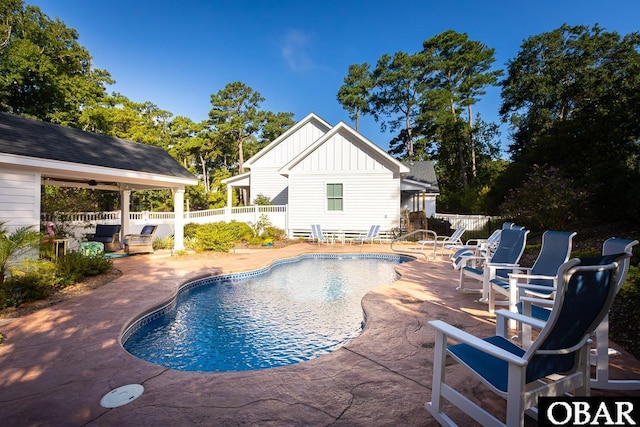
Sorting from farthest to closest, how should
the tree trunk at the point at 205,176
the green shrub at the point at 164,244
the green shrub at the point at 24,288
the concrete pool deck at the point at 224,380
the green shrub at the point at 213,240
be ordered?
the tree trunk at the point at 205,176
the green shrub at the point at 164,244
the green shrub at the point at 213,240
the green shrub at the point at 24,288
the concrete pool deck at the point at 224,380

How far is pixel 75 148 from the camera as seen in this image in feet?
29.9

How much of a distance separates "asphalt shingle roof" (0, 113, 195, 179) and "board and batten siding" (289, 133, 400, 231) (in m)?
6.62

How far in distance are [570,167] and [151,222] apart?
74.3ft

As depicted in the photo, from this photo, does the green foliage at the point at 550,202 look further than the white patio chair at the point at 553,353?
Yes

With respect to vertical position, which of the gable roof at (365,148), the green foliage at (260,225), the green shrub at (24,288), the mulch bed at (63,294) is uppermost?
the gable roof at (365,148)

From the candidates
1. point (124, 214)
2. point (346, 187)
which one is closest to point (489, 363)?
point (346, 187)

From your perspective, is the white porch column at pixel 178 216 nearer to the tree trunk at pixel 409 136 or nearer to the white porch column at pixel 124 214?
the white porch column at pixel 124 214

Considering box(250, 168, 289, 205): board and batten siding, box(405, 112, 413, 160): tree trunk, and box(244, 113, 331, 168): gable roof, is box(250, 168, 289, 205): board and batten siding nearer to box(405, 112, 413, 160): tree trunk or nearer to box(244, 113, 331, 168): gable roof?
box(244, 113, 331, 168): gable roof

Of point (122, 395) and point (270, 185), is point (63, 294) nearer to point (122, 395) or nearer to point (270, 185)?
point (122, 395)

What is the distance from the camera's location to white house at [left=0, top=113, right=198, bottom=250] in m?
6.88

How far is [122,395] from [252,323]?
9.09 ft

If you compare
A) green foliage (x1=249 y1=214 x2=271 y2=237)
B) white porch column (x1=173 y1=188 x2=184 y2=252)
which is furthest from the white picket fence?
white porch column (x1=173 y1=188 x2=184 y2=252)

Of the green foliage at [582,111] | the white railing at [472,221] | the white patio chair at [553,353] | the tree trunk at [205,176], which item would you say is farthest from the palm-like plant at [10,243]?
the tree trunk at [205,176]

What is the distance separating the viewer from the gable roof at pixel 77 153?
7.16m
